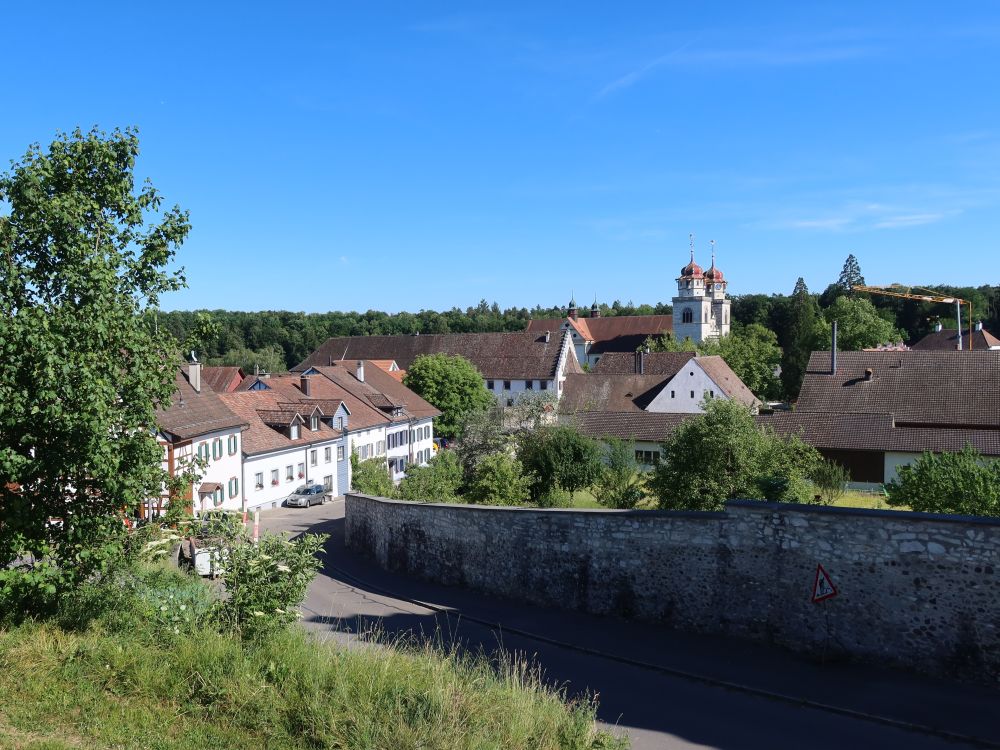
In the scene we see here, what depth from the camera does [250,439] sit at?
3778 centimetres

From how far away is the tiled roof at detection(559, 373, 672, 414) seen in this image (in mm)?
51594

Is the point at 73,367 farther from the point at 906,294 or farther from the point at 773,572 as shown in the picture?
the point at 906,294

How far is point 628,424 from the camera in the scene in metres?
36.9

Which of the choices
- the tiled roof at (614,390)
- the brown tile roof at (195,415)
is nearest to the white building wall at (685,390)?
the tiled roof at (614,390)

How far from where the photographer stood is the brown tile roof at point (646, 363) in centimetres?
5806

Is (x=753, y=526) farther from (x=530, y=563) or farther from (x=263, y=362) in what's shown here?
(x=263, y=362)

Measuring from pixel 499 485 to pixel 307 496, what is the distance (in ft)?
53.0

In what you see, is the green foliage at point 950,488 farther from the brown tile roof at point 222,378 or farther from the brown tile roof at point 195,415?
the brown tile roof at point 222,378

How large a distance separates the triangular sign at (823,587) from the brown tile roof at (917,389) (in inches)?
989

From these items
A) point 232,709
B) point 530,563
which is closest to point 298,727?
point 232,709

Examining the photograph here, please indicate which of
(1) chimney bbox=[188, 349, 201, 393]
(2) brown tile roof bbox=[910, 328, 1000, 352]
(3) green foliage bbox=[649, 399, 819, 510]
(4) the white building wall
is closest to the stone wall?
(3) green foliage bbox=[649, 399, 819, 510]

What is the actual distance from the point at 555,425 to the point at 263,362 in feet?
264

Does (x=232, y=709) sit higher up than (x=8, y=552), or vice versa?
(x=8, y=552)

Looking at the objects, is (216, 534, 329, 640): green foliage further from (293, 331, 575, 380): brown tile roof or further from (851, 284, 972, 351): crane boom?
(851, 284, 972, 351): crane boom
